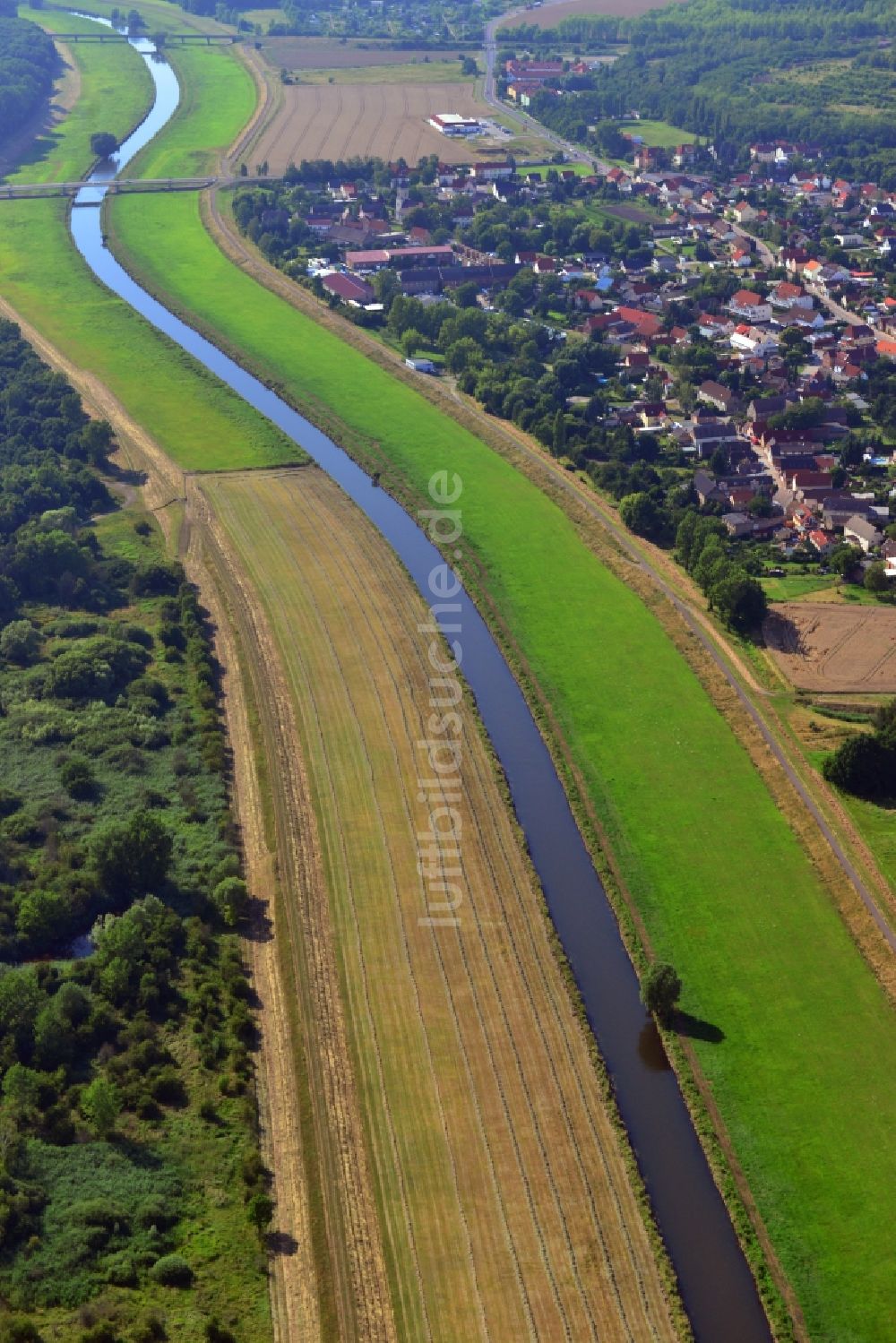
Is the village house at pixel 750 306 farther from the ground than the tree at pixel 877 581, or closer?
farther from the ground

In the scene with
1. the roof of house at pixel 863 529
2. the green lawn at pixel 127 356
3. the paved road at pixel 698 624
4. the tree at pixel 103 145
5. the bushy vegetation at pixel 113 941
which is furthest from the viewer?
the tree at pixel 103 145

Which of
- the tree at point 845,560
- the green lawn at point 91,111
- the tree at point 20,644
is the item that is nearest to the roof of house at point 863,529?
the tree at point 845,560

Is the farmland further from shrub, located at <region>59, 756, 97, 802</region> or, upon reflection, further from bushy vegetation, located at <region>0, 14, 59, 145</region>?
shrub, located at <region>59, 756, 97, 802</region>

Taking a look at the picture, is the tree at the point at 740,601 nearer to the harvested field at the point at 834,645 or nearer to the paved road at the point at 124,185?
the harvested field at the point at 834,645

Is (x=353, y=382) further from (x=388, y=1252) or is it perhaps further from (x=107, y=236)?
(x=388, y=1252)

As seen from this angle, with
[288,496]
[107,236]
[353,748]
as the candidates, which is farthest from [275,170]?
[353,748]

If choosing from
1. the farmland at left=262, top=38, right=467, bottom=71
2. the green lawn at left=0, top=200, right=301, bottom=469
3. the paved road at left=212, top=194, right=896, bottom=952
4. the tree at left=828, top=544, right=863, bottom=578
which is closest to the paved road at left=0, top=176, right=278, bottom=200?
the green lawn at left=0, top=200, right=301, bottom=469
